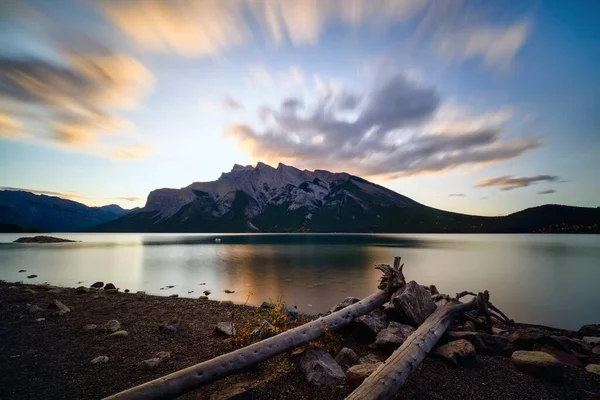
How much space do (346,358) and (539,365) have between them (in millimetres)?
6170

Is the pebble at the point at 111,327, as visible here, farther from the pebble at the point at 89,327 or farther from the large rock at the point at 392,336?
the large rock at the point at 392,336

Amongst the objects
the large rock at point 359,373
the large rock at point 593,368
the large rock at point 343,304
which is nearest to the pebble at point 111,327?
the large rock at point 343,304

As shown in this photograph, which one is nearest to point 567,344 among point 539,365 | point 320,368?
point 539,365

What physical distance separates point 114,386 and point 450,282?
43.7 m

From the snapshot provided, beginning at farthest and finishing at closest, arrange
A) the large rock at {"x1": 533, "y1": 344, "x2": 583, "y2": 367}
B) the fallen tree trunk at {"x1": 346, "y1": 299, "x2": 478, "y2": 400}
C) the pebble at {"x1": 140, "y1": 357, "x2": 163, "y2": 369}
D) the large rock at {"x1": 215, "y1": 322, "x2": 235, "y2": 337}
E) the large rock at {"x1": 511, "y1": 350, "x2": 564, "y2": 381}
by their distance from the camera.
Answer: the large rock at {"x1": 215, "y1": 322, "x2": 235, "y2": 337}, the large rock at {"x1": 533, "y1": 344, "x2": 583, "y2": 367}, the pebble at {"x1": 140, "y1": 357, "x2": 163, "y2": 369}, the large rock at {"x1": 511, "y1": 350, "x2": 564, "y2": 381}, the fallen tree trunk at {"x1": 346, "y1": 299, "x2": 478, "y2": 400}

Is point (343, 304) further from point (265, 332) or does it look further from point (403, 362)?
point (403, 362)

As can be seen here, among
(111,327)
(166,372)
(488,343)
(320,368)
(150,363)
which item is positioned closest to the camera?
(320,368)

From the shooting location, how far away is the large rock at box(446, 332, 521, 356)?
1072cm

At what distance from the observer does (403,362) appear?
7828mm

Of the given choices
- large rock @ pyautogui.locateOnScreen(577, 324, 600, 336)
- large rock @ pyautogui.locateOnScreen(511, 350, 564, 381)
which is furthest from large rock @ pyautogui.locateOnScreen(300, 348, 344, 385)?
large rock @ pyautogui.locateOnScreen(577, 324, 600, 336)

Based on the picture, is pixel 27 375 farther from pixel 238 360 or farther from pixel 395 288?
pixel 395 288

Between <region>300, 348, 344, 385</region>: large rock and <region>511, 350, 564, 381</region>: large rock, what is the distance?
6181 mm

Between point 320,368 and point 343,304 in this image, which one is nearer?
point 320,368

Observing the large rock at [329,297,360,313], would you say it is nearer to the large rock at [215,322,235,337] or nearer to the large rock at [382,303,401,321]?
the large rock at [382,303,401,321]
